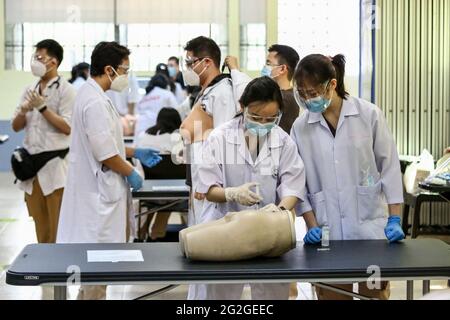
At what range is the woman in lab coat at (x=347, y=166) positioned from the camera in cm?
425

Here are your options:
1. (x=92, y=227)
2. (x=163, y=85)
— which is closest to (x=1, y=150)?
(x=163, y=85)

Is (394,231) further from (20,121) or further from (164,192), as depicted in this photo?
(20,121)

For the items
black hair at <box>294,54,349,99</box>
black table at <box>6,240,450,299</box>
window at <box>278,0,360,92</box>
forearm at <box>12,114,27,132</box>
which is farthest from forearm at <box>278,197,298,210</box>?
window at <box>278,0,360,92</box>

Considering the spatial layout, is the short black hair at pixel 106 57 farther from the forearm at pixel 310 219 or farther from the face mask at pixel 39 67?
the forearm at pixel 310 219

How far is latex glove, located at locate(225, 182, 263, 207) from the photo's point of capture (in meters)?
4.02

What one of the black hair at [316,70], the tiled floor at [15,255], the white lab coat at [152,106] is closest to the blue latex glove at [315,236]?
the black hair at [316,70]

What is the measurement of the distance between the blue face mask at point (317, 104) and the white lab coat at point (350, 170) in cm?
11

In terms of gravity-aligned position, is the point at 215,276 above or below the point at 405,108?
below

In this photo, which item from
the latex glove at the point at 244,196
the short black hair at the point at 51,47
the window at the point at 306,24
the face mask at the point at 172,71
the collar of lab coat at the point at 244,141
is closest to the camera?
the latex glove at the point at 244,196

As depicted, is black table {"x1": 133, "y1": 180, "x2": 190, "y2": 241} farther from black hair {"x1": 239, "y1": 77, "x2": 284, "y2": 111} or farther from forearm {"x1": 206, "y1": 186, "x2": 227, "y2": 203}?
black hair {"x1": 239, "y1": 77, "x2": 284, "y2": 111}

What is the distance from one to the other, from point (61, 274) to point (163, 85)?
23.4 ft

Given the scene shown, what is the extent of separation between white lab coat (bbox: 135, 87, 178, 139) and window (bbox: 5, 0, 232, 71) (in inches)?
139
